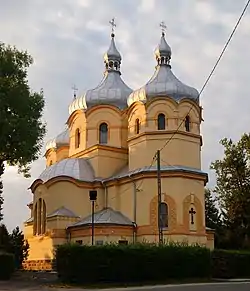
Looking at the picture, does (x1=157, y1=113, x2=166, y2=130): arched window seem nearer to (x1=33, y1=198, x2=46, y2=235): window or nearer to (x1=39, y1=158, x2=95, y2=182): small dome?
(x1=39, y1=158, x2=95, y2=182): small dome

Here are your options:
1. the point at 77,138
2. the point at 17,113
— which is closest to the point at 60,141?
the point at 77,138

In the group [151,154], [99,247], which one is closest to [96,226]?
[151,154]

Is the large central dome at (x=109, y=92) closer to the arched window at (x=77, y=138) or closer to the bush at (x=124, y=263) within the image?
the arched window at (x=77, y=138)

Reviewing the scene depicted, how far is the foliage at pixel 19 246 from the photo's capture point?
134 ft

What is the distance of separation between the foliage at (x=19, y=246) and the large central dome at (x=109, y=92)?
12.7 meters

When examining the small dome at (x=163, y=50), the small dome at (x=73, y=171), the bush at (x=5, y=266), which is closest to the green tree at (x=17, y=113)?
the bush at (x=5, y=266)

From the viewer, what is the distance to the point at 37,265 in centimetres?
4234

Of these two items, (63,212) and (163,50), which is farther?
(163,50)

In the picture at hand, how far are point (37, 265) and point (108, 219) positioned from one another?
6.89 meters

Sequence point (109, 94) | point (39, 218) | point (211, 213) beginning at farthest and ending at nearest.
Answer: point (211, 213) < point (109, 94) < point (39, 218)

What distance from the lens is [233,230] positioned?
50906mm

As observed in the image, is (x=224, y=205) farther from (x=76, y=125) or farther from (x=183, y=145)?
(x=76, y=125)

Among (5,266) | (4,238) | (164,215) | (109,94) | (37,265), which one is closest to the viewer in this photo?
(5,266)

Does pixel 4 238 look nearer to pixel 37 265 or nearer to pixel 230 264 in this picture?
pixel 37 265
